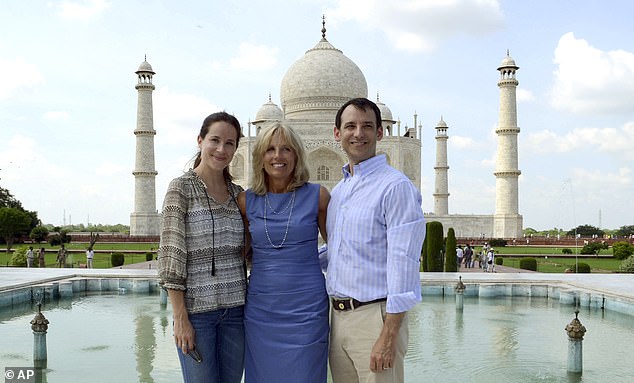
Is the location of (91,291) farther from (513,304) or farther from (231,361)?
(231,361)

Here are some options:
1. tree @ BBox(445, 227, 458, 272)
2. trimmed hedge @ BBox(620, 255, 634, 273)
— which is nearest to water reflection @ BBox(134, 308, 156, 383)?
tree @ BBox(445, 227, 458, 272)

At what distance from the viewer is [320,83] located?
2986 centimetres

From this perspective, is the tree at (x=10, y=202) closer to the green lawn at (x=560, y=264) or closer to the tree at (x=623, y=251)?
the green lawn at (x=560, y=264)

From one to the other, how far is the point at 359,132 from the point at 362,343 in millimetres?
762

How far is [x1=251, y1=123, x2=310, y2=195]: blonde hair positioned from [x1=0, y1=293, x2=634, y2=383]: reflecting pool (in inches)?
110

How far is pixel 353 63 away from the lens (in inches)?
1241

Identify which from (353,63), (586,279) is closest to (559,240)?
(353,63)

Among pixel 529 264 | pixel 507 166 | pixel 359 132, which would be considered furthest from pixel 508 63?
pixel 359 132

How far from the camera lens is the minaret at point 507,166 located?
2662 centimetres

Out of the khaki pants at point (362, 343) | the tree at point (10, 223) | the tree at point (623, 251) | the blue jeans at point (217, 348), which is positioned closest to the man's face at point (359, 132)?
the khaki pants at point (362, 343)

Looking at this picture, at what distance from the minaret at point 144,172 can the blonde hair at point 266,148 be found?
2612cm

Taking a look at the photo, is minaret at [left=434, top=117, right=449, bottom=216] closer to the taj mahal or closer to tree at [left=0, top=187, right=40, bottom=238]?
the taj mahal

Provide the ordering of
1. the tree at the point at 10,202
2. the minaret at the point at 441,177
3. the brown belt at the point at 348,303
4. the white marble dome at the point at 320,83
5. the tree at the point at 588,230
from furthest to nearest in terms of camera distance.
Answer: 1. the tree at the point at 588,230
2. the minaret at the point at 441,177
3. the white marble dome at the point at 320,83
4. the tree at the point at 10,202
5. the brown belt at the point at 348,303

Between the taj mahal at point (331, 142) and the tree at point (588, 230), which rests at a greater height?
the taj mahal at point (331, 142)
